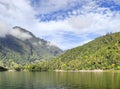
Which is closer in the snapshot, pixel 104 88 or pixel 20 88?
pixel 104 88

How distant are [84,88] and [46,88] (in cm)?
1960

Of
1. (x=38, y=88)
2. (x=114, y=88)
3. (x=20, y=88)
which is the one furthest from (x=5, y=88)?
(x=114, y=88)

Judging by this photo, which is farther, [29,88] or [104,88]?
[29,88]

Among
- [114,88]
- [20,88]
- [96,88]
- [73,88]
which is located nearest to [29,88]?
[20,88]

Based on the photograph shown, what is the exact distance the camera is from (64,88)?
12062 cm

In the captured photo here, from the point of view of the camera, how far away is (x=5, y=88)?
414 ft

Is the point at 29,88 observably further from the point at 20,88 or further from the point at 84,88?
the point at 84,88

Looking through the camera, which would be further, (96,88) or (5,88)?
(5,88)

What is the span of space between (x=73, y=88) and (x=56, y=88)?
29.1 ft

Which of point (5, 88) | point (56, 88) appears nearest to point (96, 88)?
point (56, 88)

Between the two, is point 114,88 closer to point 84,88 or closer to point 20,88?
point 84,88

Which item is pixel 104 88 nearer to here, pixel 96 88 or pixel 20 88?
pixel 96 88

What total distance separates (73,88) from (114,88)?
66.4 feet

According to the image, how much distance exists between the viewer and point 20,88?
125375 millimetres
